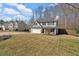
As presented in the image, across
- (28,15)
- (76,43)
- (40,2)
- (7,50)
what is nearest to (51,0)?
(40,2)

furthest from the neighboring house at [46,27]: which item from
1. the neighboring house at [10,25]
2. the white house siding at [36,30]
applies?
the neighboring house at [10,25]

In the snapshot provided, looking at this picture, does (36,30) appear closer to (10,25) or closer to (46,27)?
(46,27)

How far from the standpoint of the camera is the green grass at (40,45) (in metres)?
2.39

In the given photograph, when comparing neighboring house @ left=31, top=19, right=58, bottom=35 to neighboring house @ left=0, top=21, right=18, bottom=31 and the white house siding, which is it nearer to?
the white house siding

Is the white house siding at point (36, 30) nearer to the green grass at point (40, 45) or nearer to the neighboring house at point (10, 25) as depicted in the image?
the green grass at point (40, 45)

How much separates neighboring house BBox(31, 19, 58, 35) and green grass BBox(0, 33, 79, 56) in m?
0.06

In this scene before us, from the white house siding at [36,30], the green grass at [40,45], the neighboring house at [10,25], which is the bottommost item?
the green grass at [40,45]

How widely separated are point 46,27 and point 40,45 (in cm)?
22

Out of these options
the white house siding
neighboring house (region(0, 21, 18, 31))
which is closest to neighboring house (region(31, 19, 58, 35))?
the white house siding

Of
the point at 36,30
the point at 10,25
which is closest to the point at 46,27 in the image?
the point at 36,30

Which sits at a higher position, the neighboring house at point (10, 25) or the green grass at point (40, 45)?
the neighboring house at point (10, 25)

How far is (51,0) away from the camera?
7.89 ft

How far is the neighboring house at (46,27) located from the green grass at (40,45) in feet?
0.19

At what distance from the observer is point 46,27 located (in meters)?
2.46
